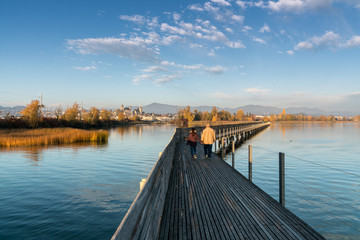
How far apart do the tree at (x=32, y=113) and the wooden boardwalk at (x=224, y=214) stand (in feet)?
157

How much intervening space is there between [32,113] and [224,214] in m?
52.1

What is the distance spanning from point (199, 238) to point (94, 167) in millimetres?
15438

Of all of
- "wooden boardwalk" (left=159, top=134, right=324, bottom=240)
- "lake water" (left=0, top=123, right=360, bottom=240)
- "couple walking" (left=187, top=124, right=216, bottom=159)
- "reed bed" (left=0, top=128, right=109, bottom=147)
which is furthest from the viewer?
"reed bed" (left=0, top=128, right=109, bottom=147)

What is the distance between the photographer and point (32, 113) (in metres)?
47.7

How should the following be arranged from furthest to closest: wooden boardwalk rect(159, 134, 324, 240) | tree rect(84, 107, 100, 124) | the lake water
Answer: tree rect(84, 107, 100, 124)
the lake water
wooden boardwalk rect(159, 134, 324, 240)

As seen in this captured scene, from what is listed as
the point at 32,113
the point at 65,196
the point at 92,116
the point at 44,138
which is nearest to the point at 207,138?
the point at 65,196

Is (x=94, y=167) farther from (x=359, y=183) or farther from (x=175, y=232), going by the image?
(x=359, y=183)

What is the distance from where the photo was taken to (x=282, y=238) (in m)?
4.48

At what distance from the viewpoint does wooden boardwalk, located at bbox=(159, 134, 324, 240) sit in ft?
15.3

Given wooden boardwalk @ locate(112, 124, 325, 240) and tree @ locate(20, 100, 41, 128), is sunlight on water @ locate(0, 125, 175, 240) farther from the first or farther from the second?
tree @ locate(20, 100, 41, 128)

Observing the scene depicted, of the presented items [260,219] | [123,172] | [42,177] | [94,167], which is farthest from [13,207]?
[260,219]

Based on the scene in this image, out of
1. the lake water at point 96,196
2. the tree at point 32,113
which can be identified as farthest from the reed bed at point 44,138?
the tree at point 32,113

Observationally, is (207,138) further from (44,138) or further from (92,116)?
(92,116)

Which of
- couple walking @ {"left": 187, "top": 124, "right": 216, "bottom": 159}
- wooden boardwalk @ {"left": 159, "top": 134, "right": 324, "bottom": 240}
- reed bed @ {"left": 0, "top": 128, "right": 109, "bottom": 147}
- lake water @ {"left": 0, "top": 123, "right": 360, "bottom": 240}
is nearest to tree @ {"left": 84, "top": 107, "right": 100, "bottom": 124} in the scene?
reed bed @ {"left": 0, "top": 128, "right": 109, "bottom": 147}
